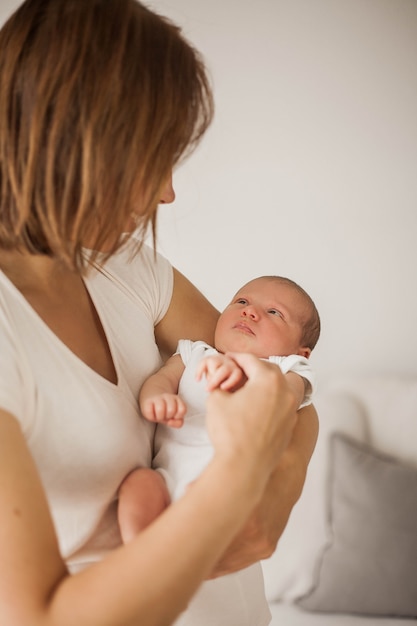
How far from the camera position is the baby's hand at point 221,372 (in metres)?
0.97

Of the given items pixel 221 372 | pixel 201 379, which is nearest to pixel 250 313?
pixel 201 379

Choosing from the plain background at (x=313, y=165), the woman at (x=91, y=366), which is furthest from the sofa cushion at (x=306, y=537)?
the woman at (x=91, y=366)

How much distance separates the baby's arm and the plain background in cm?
140

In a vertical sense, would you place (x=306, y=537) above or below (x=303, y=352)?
below

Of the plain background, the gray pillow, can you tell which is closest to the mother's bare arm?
the gray pillow

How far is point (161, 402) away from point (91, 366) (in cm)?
12

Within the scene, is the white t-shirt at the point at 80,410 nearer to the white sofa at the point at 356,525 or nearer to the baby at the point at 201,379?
the baby at the point at 201,379

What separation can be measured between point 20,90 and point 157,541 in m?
0.56

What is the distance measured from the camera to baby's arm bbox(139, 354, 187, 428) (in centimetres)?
100

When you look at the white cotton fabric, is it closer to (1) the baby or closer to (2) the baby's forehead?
(1) the baby

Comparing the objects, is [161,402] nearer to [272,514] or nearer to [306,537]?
[272,514]

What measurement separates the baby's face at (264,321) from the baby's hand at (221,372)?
12.4 inches

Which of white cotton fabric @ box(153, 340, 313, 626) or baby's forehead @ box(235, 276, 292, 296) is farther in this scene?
baby's forehead @ box(235, 276, 292, 296)

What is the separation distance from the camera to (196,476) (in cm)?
105
